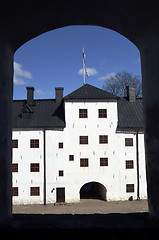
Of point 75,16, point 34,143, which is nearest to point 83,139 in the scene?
point 34,143

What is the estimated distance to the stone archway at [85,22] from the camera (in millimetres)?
2596

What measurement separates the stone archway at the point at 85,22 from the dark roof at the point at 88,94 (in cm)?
1745

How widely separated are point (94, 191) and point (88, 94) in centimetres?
1352

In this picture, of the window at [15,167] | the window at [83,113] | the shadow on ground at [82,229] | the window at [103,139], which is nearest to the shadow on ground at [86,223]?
the shadow on ground at [82,229]

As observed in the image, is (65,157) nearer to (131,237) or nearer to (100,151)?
(100,151)

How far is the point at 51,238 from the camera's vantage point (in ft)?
7.64

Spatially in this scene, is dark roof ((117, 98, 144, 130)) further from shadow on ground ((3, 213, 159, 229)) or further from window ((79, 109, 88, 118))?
shadow on ground ((3, 213, 159, 229))

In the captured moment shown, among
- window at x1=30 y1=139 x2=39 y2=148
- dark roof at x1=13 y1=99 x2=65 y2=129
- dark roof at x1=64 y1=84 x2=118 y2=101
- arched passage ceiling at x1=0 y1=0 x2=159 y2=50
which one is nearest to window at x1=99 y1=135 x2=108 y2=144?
dark roof at x1=64 y1=84 x2=118 y2=101

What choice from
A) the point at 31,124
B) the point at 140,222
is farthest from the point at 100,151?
the point at 140,222

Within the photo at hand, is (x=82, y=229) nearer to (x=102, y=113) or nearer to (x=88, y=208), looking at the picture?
(x=88, y=208)

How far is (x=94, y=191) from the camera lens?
80.9 ft

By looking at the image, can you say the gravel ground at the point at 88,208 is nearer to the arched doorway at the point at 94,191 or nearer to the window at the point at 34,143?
the arched doorway at the point at 94,191

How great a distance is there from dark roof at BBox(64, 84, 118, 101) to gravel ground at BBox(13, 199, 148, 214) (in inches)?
459

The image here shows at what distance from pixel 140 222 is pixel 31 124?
19138mm
